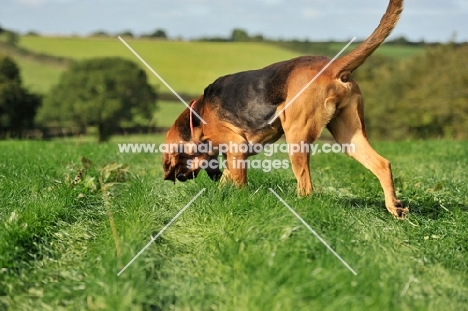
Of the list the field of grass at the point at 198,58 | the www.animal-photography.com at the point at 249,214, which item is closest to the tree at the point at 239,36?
the field of grass at the point at 198,58

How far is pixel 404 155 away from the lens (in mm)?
13492

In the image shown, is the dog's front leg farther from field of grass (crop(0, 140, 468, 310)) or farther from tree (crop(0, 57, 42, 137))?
tree (crop(0, 57, 42, 137))

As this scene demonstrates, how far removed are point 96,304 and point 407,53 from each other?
187 feet

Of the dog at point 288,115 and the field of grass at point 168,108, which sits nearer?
the dog at point 288,115

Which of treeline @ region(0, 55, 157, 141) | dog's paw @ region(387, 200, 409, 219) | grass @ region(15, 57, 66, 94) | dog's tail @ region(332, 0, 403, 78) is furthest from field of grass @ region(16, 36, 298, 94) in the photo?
dog's paw @ region(387, 200, 409, 219)

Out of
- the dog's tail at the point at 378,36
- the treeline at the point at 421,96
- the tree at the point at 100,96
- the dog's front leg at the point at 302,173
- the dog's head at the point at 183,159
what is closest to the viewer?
the dog's tail at the point at 378,36

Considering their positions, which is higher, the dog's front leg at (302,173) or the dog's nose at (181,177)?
the dog's front leg at (302,173)

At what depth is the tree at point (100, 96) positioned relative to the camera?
1801 inches

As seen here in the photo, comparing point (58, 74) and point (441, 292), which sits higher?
point (441, 292)

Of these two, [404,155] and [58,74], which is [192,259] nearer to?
[404,155]

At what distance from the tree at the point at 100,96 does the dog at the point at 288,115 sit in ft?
118

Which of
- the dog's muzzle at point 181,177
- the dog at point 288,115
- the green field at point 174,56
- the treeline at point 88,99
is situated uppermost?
the dog at point 288,115

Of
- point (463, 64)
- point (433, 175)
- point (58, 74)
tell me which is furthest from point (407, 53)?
point (433, 175)

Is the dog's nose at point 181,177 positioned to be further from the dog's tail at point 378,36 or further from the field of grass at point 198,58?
the field of grass at point 198,58
